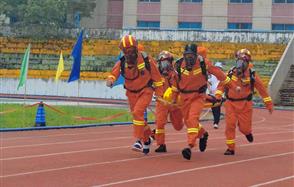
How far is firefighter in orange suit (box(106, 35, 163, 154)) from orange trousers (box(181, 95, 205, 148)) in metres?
0.78

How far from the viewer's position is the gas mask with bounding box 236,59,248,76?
1524 cm

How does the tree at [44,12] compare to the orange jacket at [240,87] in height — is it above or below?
above

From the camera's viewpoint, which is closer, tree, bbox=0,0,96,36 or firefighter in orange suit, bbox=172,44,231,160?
firefighter in orange suit, bbox=172,44,231,160

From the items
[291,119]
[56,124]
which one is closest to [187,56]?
[56,124]

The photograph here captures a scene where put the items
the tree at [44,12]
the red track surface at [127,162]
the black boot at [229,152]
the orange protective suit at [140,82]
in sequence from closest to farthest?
the red track surface at [127,162] < the orange protective suit at [140,82] < the black boot at [229,152] < the tree at [44,12]

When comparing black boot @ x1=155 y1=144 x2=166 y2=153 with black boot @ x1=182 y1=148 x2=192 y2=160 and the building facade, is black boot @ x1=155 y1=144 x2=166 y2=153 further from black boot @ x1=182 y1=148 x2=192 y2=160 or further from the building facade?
the building facade

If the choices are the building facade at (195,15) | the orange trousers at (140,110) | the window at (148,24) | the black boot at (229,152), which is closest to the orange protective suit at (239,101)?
the black boot at (229,152)

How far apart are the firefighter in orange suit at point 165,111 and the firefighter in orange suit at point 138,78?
0.41 m

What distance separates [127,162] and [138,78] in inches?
86.5

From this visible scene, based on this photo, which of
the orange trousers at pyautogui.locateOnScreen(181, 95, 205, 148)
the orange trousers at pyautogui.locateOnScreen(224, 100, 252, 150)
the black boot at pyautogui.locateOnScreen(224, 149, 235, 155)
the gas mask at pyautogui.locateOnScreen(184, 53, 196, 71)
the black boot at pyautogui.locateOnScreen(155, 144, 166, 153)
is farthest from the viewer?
the orange trousers at pyautogui.locateOnScreen(224, 100, 252, 150)

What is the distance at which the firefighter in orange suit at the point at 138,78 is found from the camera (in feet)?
47.2

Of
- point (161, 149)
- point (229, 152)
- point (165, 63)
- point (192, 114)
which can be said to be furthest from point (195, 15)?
point (192, 114)

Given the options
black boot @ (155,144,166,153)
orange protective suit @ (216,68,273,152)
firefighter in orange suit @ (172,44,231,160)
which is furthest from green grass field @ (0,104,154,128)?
firefighter in orange suit @ (172,44,231,160)

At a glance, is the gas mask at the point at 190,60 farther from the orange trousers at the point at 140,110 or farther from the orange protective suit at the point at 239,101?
the orange protective suit at the point at 239,101
